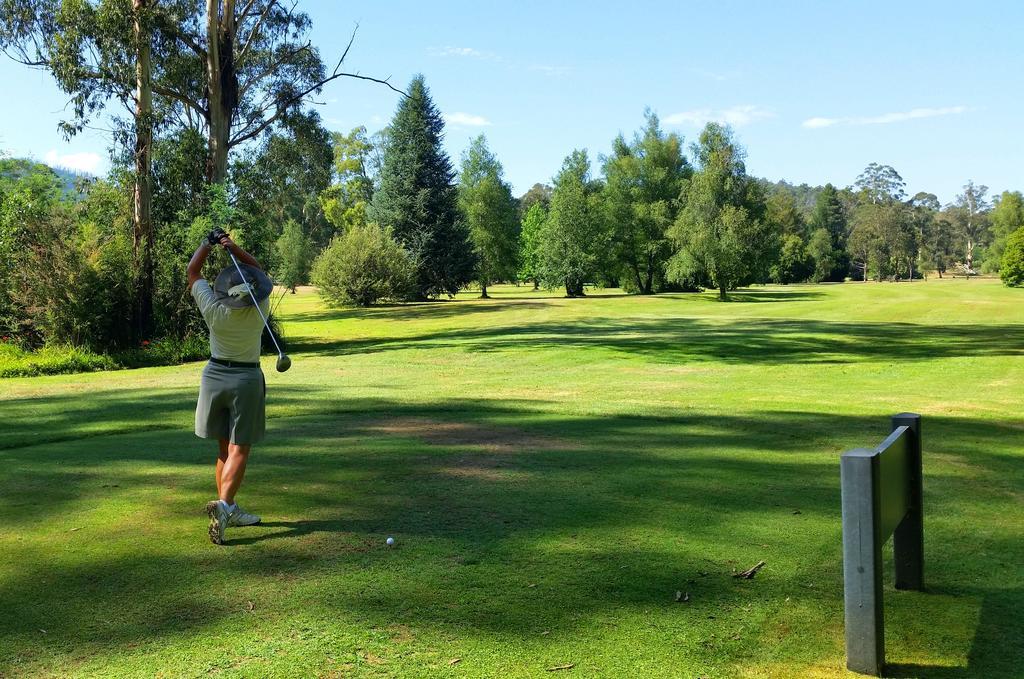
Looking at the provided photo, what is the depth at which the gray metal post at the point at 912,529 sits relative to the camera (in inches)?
200

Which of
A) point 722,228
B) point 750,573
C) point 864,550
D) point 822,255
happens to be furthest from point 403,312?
A: point 822,255

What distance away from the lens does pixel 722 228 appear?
67438mm

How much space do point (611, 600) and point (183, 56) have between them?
2937 cm

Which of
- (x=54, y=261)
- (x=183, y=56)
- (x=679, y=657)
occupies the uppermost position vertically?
(x=183, y=56)

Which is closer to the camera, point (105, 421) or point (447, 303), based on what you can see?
point (105, 421)

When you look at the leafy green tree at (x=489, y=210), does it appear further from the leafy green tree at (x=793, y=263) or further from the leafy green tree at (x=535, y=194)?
the leafy green tree at (x=535, y=194)

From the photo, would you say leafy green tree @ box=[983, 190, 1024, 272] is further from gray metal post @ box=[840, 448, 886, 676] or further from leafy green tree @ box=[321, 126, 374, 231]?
gray metal post @ box=[840, 448, 886, 676]

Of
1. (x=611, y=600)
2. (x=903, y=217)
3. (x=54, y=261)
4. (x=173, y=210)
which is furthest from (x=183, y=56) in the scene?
(x=903, y=217)

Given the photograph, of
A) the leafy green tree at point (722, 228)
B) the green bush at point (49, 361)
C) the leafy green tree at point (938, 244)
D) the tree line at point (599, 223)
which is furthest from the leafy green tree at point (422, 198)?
the leafy green tree at point (938, 244)

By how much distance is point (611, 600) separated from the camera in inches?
203

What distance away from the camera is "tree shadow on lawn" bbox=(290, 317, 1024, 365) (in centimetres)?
2695

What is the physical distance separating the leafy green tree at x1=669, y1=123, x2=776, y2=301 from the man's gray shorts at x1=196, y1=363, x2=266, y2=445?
62.1 metres

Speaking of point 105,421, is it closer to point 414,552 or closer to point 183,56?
point 414,552

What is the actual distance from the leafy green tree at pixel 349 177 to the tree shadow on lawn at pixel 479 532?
8458cm
